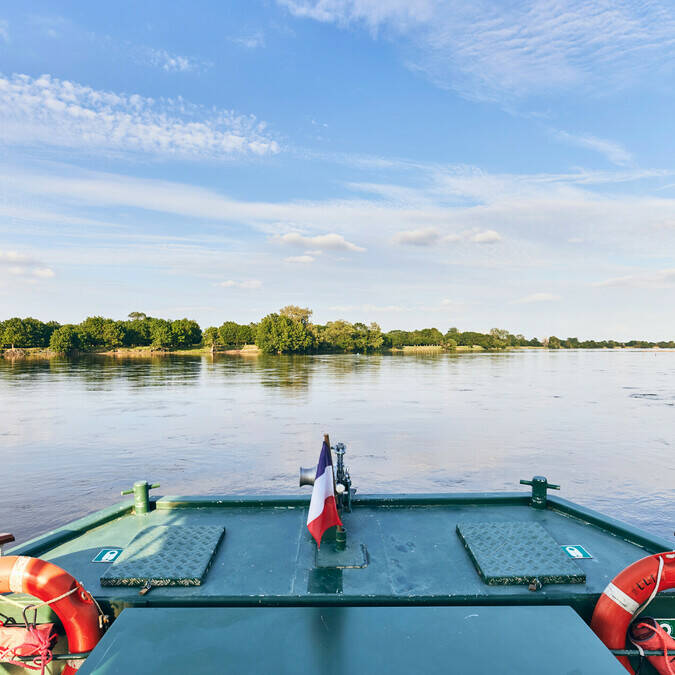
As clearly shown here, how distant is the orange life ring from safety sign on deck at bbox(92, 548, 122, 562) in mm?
1223

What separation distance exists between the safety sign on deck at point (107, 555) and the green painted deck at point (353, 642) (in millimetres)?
1957

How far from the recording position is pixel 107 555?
5633 mm

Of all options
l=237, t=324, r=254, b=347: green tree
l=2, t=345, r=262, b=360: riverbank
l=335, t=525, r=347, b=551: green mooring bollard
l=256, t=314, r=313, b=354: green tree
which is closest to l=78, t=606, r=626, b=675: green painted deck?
l=335, t=525, r=347, b=551: green mooring bollard

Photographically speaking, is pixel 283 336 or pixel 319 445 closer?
pixel 319 445

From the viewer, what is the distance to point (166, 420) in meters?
26.4

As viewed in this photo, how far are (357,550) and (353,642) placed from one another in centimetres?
212

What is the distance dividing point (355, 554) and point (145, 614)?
244cm

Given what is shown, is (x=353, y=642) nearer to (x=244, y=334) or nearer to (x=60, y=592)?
(x=60, y=592)

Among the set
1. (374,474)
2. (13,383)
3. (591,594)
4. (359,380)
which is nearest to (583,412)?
(374,474)

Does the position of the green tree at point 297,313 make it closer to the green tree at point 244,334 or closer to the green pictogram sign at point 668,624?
the green tree at point 244,334

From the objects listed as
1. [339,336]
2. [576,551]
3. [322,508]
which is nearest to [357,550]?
[322,508]

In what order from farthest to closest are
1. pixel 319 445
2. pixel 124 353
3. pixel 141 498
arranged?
1. pixel 124 353
2. pixel 319 445
3. pixel 141 498

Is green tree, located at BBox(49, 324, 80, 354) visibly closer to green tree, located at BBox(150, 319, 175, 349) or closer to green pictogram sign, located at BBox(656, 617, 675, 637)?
green tree, located at BBox(150, 319, 175, 349)

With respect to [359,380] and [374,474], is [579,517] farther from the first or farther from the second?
[359,380]
